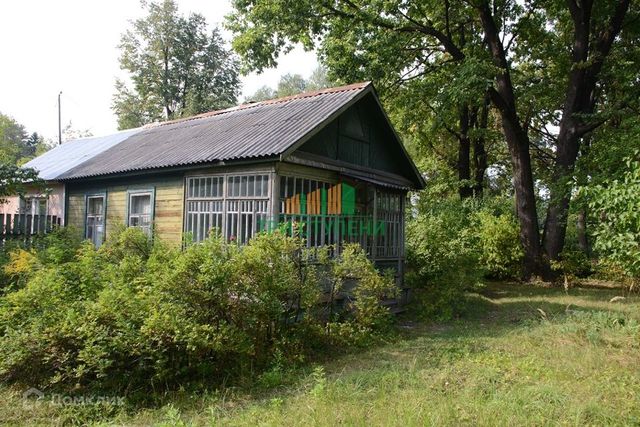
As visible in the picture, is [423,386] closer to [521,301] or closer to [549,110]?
[521,301]

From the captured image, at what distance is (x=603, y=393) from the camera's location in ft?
16.6

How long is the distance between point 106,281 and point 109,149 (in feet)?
38.0

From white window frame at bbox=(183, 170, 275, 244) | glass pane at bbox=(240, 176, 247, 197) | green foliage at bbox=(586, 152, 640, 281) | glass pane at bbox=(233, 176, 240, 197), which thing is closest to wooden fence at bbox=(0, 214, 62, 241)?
white window frame at bbox=(183, 170, 275, 244)

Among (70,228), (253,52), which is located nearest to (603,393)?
(70,228)

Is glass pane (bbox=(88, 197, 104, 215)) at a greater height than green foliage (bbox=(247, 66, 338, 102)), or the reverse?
green foliage (bbox=(247, 66, 338, 102))

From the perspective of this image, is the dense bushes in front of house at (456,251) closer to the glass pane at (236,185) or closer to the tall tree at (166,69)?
the glass pane at (236,185)

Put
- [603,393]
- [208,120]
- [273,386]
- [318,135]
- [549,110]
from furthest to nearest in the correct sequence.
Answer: [549,110]
[208,120]
[318,135]
[273,386]
[603,393]

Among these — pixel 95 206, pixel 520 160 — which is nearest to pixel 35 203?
pixel 95 206

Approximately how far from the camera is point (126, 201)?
12.6 metres

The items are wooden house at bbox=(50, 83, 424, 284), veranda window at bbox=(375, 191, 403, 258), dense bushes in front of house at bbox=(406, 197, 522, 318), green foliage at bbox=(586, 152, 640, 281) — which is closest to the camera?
green foliage at bbox=(586, 152, 640, 281)

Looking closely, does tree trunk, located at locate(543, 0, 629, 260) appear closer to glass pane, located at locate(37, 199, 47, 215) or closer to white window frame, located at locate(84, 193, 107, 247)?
A: white window frame, located at locate(84, 193, 107, 247)

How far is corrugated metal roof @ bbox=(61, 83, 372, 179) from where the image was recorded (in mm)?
9578

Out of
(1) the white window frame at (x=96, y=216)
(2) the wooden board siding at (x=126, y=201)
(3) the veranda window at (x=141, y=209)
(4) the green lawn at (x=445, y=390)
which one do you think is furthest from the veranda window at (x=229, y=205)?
(1) the white window frame at (x=96, y=216)

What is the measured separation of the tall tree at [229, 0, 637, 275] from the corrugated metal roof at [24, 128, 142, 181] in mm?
6407
